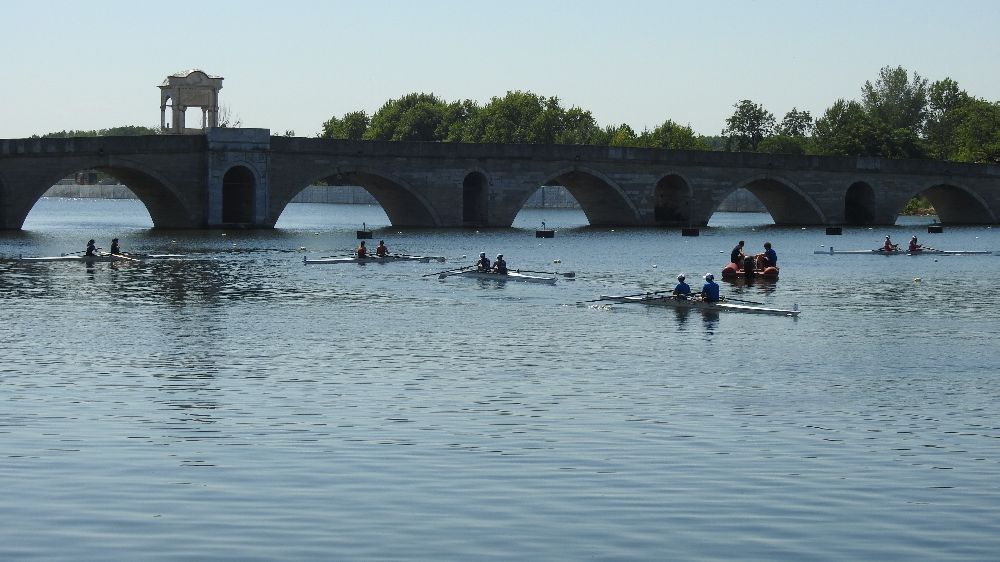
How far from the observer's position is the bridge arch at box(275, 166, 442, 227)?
99500 millimetres

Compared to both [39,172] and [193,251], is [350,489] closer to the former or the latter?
[193,251]

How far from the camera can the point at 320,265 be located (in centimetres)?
6594

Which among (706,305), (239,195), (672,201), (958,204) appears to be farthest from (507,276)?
(958,204)

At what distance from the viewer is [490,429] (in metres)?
22.9

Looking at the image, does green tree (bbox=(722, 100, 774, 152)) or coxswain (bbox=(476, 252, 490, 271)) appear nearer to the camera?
coxswain (bbox=(476, 252, 490, 271))

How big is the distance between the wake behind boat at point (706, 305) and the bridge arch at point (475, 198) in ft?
196

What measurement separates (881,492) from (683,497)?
2.51 meters

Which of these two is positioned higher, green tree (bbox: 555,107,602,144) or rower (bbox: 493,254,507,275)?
green tree (bbox: 555,107,602,144)

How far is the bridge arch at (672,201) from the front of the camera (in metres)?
114

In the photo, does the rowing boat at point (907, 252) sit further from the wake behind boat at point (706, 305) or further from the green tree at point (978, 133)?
the green tree at point (978, 133)

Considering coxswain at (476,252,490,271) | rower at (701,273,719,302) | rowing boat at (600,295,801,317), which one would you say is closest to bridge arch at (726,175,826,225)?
coxswain at (476,252,490,271)

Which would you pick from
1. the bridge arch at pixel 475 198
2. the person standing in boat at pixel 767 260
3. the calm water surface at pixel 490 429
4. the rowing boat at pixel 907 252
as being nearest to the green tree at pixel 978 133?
the bridge arch at pixel 475 198

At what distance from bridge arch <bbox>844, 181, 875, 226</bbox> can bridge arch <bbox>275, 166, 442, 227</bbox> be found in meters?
36.6

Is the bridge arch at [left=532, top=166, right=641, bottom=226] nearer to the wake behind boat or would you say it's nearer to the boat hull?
the boat hull
